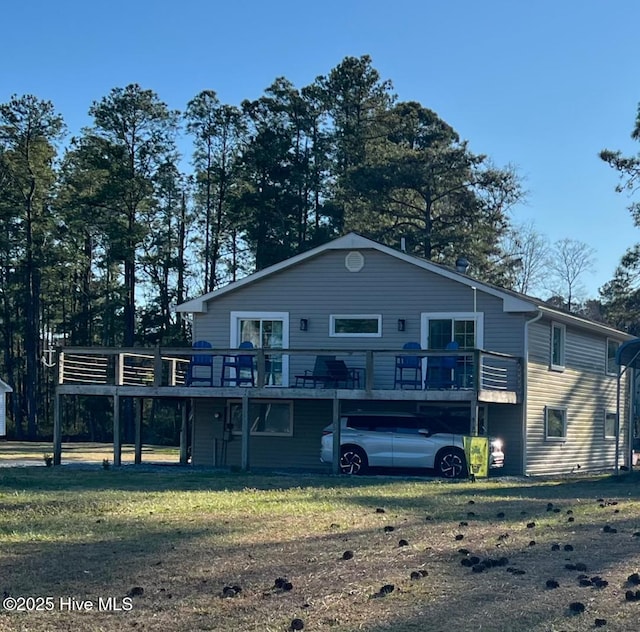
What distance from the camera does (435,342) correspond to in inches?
907

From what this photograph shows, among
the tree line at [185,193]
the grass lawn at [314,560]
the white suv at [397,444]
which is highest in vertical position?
the tree line at [185,193]

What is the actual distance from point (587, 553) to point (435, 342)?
45.6 feet

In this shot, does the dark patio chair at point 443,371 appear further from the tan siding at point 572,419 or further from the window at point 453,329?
the tan siding at point 572,419

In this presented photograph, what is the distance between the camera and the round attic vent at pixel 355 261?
23516 mm

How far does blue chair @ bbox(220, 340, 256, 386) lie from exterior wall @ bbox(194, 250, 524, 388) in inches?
40.3

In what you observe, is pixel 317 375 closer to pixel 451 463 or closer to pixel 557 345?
pixel 451 463

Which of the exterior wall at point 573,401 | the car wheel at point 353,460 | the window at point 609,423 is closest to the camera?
the car wheel at point 353,460

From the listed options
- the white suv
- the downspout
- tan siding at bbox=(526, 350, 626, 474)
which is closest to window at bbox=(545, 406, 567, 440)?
tan siding at bbox=(526, 350, 626, 474)

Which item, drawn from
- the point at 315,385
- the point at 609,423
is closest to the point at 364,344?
the point at 315,385

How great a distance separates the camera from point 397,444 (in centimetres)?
2038

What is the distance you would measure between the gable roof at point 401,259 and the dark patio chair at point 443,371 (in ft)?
5.15

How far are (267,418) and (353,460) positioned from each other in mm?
3804

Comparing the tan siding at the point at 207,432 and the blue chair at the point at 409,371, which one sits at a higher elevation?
the blue chair at the point at 409,371

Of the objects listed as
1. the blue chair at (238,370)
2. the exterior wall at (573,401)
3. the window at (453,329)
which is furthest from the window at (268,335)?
the exterior wall at (573,401)
